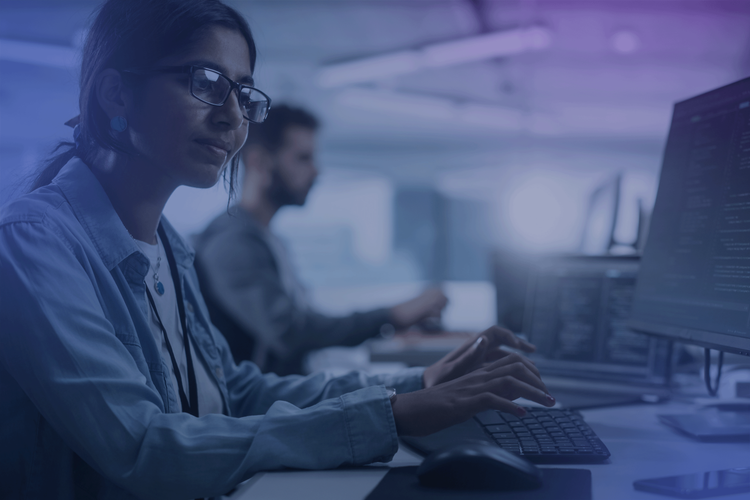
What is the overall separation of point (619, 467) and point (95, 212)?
0.82 meters

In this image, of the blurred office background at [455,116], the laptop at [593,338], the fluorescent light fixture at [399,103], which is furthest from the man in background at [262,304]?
the fluorescent light fixture at [399,103]

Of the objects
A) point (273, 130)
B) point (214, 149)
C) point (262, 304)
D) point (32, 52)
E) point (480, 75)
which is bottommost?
point (262, 304)

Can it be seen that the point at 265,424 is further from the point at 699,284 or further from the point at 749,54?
the point at 749,54

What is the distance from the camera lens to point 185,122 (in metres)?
0.84

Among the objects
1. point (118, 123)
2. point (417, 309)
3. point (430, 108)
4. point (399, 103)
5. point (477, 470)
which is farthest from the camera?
point (430, 108)

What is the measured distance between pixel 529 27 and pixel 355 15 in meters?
1.62

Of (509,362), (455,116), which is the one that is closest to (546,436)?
(509,362)

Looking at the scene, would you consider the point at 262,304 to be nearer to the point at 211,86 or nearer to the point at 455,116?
the point at 211,86

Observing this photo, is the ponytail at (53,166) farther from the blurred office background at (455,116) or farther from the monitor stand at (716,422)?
the monitor stand at (716,422)

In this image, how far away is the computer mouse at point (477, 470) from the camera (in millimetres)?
600

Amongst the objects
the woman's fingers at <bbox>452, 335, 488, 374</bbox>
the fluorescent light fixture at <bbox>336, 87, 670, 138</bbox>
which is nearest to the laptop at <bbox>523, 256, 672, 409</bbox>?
the woman's fingers at <bbox>452, 335, 488, 374</bbox>

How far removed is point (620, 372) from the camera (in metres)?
1.24

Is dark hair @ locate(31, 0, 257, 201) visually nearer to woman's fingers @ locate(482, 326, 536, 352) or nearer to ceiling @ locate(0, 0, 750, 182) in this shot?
→ woman's fingers @ locate(482, 326, 536, 352)

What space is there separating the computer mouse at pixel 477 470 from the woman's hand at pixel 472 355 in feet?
1.05
